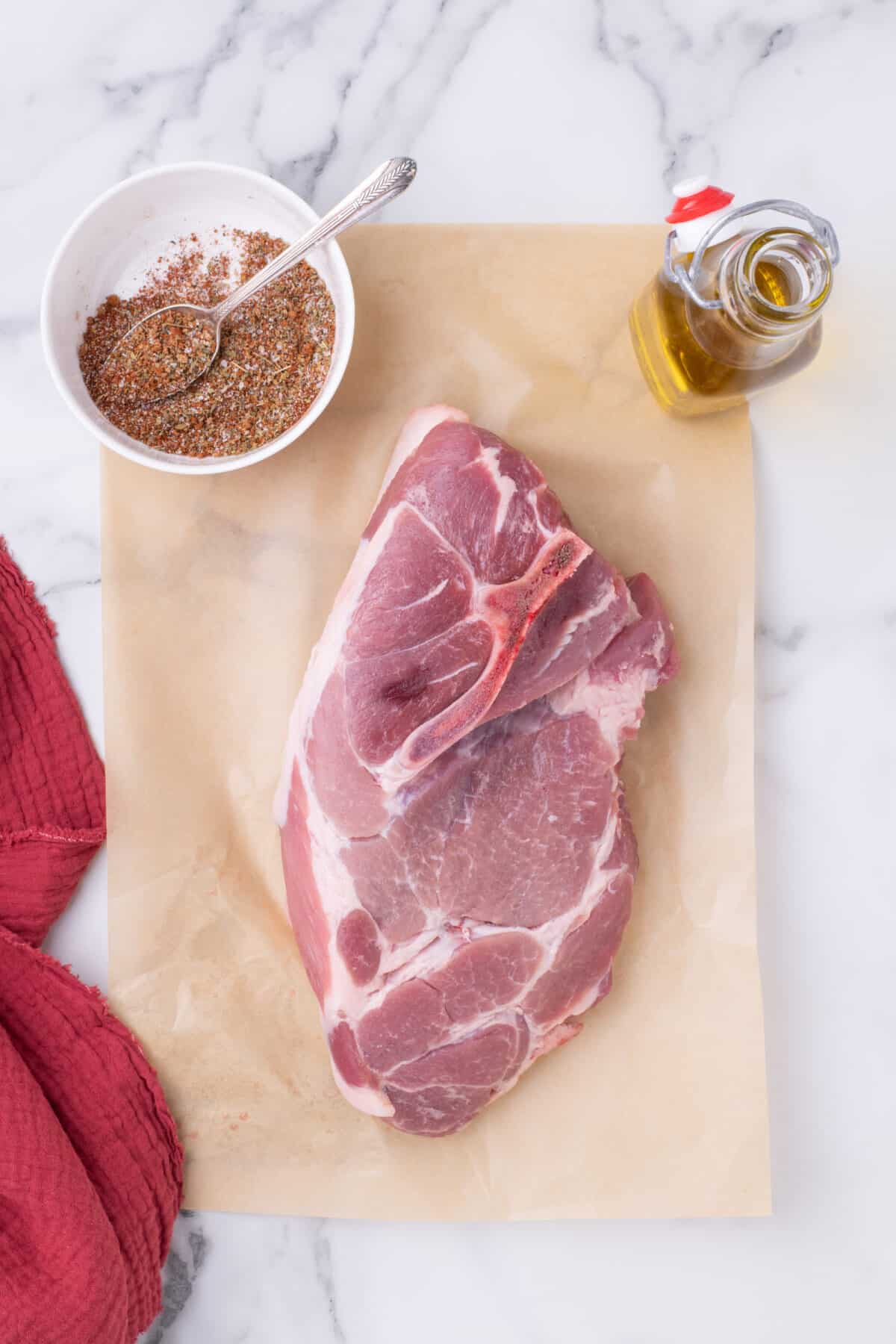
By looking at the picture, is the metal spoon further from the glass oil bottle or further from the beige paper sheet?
the glass oil bottle

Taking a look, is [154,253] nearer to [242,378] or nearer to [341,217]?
[242,378]

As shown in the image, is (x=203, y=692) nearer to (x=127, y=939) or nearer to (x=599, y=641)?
(x=127, y=939)

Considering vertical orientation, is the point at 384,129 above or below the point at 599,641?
above

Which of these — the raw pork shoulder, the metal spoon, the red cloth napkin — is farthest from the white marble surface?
the raw pork shoulder

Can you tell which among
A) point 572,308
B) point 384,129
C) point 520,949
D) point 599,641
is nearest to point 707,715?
point 599,641

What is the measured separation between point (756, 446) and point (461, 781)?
72 centimetres

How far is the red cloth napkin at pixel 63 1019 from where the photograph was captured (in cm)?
151

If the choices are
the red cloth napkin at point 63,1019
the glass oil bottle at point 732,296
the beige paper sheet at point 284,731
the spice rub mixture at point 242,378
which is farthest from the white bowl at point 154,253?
the glass oil bottle at point 732,296

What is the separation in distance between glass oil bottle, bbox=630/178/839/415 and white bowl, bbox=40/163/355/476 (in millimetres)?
458

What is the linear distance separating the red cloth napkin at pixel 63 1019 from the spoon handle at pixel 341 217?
576mm

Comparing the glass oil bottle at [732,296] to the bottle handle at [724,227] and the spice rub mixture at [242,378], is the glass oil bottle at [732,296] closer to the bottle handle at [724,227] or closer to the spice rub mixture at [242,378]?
the bottle handle at [724,227]

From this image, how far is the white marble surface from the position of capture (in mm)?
1559

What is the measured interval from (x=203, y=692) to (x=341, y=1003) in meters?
0.52

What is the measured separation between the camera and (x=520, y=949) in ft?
4.83
